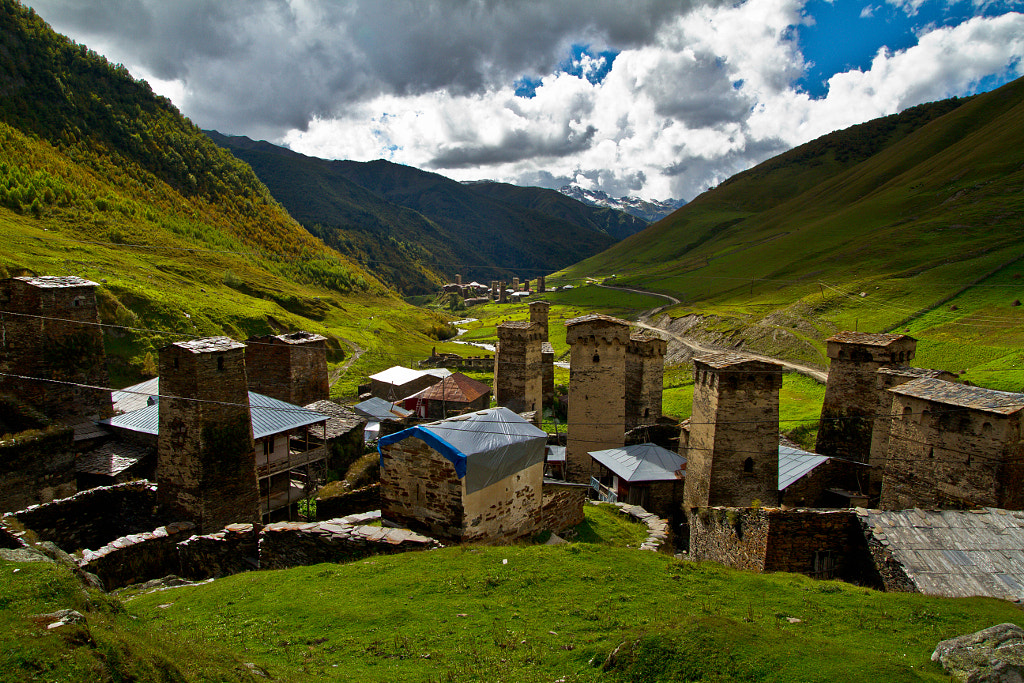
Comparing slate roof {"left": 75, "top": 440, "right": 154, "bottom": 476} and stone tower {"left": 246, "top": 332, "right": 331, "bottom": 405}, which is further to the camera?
stone tower {"left": 246, "top": 332, "right": 331, "bottom": 405}

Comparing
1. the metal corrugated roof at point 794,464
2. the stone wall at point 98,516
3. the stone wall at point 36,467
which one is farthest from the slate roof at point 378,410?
the metal corrugated roof at point 794,464

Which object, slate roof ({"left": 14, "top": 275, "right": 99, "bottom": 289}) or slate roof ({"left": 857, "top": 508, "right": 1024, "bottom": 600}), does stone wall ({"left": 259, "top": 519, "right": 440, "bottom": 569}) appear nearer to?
slate roof ({"left": 857, "top": 508, "right": 1024, "bottom": 600})

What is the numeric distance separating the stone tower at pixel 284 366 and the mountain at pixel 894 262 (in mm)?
38213

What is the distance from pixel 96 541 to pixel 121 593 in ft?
16.5

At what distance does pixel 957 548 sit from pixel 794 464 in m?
10.7

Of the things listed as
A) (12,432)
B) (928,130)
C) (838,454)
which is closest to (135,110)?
(12,432)

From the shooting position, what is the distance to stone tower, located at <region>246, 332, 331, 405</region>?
30.5 metres

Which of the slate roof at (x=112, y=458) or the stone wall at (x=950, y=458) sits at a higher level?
the stone wall at (x=950, y=458)

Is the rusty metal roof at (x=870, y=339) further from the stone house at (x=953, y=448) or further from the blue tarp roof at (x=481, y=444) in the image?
the blue tarp roof at (x=481, y=444)

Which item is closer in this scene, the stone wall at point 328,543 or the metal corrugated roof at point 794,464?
the stone wall at point 328,543

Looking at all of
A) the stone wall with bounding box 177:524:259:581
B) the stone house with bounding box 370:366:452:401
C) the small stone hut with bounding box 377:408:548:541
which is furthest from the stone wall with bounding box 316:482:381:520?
the stone house with bounding box 370:366:452:401

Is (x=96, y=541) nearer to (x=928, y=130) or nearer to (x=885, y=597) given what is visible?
(x=885, y=597)

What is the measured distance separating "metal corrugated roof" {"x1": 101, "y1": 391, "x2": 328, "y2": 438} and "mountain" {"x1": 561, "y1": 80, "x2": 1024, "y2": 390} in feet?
115

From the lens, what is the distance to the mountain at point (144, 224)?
45844mm
